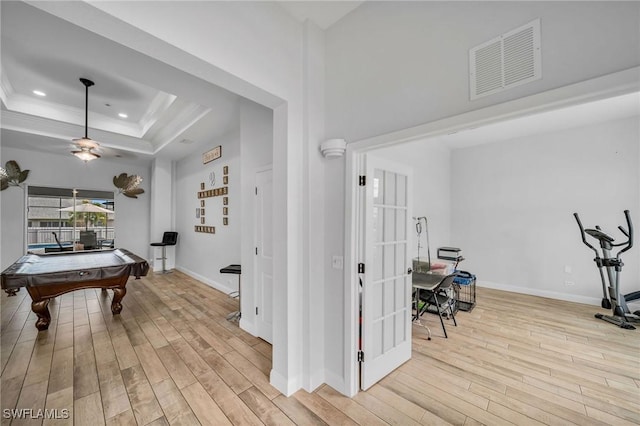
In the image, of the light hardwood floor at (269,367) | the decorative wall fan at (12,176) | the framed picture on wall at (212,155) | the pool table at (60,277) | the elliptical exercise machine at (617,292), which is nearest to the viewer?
the light hardwood floor at (269,367)

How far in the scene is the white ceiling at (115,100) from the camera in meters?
2.16

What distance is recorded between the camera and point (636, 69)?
1.01 metres

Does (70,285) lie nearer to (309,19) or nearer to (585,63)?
(309,19)

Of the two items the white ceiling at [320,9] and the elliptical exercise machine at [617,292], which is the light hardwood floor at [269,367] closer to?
the elliptical exercise machine at [617,292]

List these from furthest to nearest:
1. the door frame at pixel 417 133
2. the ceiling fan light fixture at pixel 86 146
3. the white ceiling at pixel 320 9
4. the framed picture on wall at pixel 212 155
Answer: the framed picture on wall at pixel 212 155, the ceiling fan light fixture at pixel 86 146, the white ceiling at pixel 320 9, the door frame at pixel 417 133

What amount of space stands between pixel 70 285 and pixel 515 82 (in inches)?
Answer: 194

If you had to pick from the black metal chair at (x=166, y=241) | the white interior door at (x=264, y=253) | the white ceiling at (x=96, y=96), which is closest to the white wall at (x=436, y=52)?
the white interior door at (x=264, y=253)

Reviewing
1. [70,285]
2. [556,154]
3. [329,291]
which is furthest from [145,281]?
[556,154]

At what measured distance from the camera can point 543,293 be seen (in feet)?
15.0

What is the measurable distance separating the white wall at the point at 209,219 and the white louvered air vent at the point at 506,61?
11.8 ft

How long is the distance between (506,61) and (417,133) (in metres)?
0.57

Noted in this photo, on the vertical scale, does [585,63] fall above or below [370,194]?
above

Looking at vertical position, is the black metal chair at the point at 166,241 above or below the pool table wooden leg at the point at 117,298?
above

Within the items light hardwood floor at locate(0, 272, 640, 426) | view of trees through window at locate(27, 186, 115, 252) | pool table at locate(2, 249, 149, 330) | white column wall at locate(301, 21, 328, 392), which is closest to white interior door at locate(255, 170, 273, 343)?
light hardwood floor at locate(0, 272, 640, 426)
